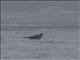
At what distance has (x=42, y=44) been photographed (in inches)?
115

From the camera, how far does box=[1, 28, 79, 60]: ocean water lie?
8.73ft

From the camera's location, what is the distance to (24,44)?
293 centimetres

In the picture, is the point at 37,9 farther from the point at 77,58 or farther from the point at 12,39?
the point at 77,58

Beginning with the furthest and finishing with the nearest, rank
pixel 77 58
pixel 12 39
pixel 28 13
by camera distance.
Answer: pixel 28 13 < pixel 12 39 < pixel 77 58

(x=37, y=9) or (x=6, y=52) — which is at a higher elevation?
(x=37, y=9)

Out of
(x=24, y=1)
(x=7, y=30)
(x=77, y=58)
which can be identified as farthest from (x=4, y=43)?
(x=24, y=1)

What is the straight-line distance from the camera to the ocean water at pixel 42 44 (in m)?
2.66

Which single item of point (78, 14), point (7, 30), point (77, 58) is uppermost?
point (78, 14)

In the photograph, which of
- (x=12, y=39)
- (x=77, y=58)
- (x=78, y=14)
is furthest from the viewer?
(x=78, y=14)

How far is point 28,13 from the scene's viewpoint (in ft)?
13.5

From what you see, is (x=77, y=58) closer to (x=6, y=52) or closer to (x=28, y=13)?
(x=6, y=52)

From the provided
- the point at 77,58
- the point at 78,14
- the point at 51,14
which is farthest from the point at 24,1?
the point at 77,58

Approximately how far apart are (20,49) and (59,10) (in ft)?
5.07

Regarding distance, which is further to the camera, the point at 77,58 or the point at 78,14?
the point at 78,14
